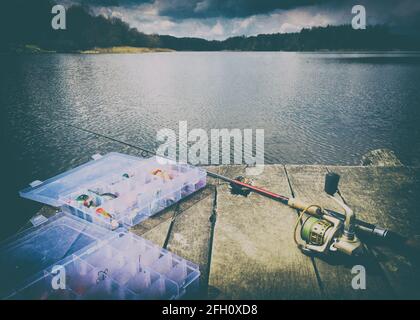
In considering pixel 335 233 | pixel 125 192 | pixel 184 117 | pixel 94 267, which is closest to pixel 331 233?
pixel 335 233

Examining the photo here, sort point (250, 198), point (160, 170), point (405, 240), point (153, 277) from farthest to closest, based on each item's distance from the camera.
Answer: point (160, 170)
point (250, 198)
point (405, 240)
point (153, 277)

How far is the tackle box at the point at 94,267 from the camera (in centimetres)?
327

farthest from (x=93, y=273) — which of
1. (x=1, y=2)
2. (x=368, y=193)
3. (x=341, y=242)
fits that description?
(x=1, y=2)

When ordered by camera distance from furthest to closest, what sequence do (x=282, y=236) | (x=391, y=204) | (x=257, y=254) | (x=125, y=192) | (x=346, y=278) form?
(x=125, y=192)
(x=391, y=204)
(x=282, y=236)
(x=257, y=254)
(x=346, y=278)

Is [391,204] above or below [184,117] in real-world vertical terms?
below

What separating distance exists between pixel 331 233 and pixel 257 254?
93 centimetres

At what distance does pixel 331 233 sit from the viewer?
3.63 metres

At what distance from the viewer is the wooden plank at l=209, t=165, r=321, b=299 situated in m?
3.31

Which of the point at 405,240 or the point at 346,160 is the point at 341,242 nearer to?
the point at 405,240

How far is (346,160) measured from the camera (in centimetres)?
1166

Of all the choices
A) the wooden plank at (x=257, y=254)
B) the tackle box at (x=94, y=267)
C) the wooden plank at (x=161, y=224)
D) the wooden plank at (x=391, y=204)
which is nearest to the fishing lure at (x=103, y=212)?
the tackle box at (x=94, y=267)

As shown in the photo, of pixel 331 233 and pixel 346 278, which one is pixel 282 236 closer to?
pixel 331 233

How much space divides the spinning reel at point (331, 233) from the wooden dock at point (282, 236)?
0.47 feet
